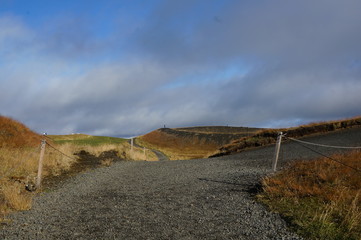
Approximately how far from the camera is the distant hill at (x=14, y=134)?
2011cm

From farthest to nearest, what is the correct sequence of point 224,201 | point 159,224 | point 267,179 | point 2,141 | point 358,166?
point 2,141 < point 358,166 < point 267,179 < point 224,201 < point 159,224

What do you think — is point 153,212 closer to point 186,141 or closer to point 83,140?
point 83,140

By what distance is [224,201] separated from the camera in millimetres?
8727

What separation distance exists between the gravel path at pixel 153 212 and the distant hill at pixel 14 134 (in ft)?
32.2

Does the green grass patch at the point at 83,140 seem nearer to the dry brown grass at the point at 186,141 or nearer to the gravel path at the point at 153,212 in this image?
the dry brown grass at the point at 186,141

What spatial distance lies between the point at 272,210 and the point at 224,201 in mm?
1624

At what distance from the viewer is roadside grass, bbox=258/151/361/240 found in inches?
238

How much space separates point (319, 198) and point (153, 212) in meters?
4.38

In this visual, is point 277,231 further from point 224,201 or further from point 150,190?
point 150,190

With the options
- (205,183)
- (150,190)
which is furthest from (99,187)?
(205,183)

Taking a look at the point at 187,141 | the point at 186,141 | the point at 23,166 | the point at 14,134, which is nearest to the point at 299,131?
the point at 23,166

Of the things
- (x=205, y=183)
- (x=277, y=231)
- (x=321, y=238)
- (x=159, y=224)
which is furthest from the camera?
(x=205, y=183)

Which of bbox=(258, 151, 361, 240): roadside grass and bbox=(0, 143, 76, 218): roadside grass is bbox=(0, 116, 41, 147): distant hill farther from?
bbox=(258, 151, 361, 240): roadside grass

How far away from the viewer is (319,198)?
780cm
